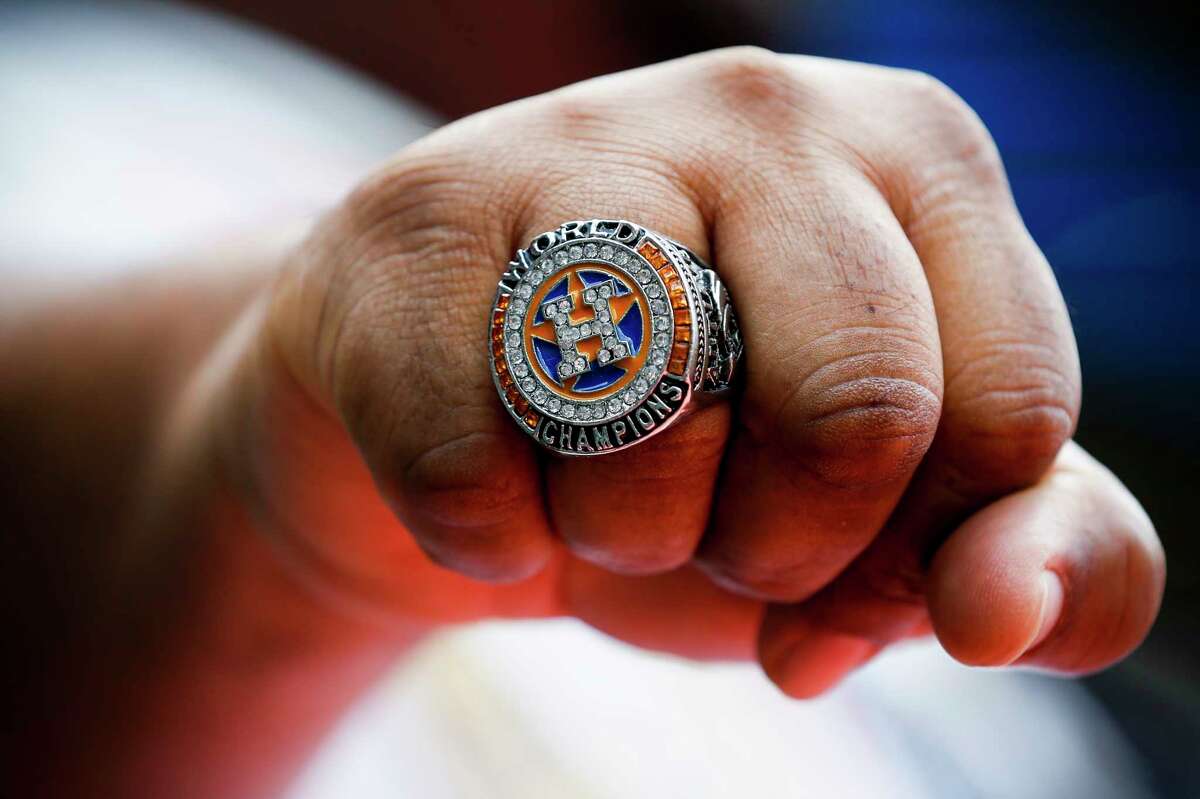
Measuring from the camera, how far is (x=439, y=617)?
4.61 ft

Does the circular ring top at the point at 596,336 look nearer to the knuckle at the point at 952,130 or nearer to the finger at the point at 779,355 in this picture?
the finger at the point at 779,355

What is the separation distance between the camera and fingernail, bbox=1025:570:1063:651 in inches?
29.8

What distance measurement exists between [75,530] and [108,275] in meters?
0.43

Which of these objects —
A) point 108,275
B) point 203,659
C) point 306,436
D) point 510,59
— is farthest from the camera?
point 510,59

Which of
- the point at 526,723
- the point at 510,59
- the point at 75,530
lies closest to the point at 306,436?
the point at 75,530

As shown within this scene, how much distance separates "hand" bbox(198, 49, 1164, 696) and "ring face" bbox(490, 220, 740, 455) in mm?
37

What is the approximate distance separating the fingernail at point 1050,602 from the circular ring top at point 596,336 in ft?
1.16

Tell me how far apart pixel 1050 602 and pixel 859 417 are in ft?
0.89

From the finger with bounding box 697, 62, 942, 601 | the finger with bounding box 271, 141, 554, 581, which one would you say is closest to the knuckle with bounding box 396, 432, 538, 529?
the finger with bounding box 271, 141, 554, 581

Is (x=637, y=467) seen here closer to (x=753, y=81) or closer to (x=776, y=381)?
(x=776, y=381)

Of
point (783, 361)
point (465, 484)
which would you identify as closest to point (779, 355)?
point (783, 361)

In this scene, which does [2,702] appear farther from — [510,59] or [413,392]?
[510,59]

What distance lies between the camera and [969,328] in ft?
2.54

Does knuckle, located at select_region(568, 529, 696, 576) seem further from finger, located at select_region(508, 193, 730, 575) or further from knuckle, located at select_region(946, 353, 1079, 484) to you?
knuckle, located at select_region(946, 353, 1079, 484)
